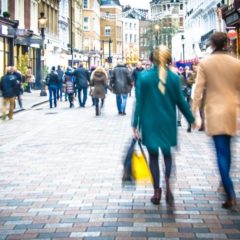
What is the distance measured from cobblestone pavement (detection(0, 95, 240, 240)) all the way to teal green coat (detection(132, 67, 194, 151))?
0.73 m

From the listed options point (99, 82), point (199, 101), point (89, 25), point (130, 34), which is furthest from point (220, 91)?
point (130, 34)

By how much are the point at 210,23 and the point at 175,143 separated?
1843 inches

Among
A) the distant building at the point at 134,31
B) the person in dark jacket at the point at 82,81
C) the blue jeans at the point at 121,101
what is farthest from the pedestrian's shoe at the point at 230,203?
the distant building at the point at 134,31

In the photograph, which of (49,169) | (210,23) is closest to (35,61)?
(210,23)

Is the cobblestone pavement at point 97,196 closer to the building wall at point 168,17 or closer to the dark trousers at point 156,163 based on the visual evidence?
the dark trousers at point 156,163

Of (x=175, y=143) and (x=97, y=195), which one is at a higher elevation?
(x=175, y=143)

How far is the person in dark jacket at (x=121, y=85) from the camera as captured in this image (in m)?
19.7

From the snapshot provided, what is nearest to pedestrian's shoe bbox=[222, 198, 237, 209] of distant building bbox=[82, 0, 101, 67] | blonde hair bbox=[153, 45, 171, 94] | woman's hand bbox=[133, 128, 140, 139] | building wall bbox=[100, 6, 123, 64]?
woman's hand bbox=[133, 128, 140, 139]

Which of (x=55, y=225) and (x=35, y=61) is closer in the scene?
(x=55, y=225)

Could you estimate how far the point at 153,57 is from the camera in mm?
6273

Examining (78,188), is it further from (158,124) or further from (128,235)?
(128,235)

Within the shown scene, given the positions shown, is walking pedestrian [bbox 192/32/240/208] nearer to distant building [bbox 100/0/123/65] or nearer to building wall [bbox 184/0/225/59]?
building wall [bbox 184/0/225/59]

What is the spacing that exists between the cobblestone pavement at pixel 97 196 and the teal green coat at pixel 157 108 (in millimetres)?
733

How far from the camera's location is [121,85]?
64.8 feet
